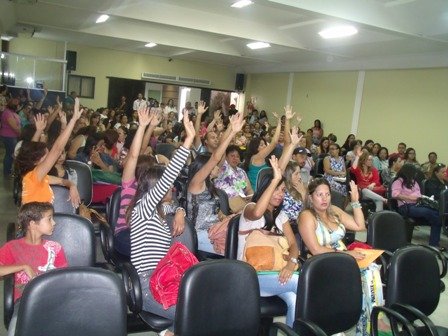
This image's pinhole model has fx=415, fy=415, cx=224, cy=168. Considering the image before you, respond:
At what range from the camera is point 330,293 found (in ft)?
7.19

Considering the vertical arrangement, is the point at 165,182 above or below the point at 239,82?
below

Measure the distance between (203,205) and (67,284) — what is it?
1689 millimetres

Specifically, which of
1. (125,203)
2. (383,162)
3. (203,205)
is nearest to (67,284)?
(125,203)

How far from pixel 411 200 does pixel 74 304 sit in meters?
4.59

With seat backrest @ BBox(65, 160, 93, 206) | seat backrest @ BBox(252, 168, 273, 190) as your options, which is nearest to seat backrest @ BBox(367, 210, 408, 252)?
seat backrest @ BBox(252, 168, 273, 190)

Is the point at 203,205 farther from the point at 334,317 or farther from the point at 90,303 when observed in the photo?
the point at 90,303

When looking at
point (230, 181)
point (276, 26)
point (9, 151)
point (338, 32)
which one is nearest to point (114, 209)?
point (230, 181)

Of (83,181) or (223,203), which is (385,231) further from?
(83,181)

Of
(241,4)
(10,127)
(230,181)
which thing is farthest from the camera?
(10,127)

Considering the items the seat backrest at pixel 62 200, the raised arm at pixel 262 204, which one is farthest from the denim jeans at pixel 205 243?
the seat backrest at pixel 62 200

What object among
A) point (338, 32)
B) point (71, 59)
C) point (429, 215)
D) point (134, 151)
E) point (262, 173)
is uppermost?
point (338, 32)

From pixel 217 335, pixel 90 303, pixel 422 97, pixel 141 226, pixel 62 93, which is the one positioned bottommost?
pixel 217 335

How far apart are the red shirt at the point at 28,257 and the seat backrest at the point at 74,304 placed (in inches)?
18.9

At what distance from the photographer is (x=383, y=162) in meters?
8.06
